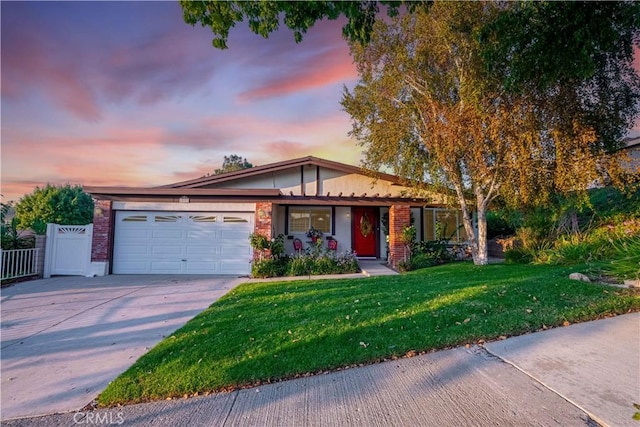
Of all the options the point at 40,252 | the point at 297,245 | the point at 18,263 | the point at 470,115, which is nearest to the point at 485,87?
the point at 470,115

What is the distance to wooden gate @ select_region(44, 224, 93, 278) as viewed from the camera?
33.4 ft

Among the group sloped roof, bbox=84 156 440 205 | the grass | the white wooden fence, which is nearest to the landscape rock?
the grass

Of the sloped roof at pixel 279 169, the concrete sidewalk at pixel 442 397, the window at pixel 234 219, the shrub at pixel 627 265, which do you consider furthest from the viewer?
the sloped roof at pixel 279 169

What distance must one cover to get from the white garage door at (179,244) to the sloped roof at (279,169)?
1.23 metres

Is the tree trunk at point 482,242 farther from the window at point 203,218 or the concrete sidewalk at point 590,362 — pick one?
the window at point 203,218

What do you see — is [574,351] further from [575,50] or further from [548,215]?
[548,215]

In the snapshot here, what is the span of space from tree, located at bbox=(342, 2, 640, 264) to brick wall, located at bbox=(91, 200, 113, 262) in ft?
29.2

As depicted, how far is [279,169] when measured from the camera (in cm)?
1203

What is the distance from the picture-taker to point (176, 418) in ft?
8.54

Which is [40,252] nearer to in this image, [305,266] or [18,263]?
[18,263]

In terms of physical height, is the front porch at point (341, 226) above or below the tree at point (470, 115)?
below

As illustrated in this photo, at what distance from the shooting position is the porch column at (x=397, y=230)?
11.3m

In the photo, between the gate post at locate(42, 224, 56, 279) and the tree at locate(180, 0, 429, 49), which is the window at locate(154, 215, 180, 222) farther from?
the tree at locate(180, 0, 429, 49)

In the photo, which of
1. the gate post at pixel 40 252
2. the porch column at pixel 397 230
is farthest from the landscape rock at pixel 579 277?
the gate post at pixel 40 252
